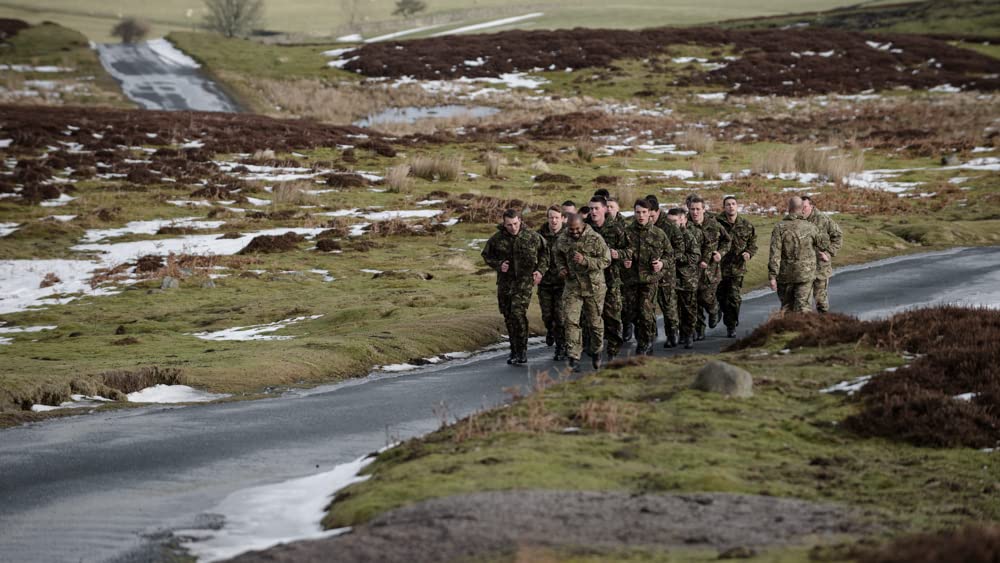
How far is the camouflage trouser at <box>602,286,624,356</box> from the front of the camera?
64.7 feet

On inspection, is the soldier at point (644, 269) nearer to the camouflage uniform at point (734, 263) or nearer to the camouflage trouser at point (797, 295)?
the camouflage trouser at point (797, 295)

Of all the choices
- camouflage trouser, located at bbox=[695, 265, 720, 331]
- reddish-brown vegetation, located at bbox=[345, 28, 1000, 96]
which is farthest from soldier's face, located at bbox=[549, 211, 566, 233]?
reddish-brown vegetation, located at bbox=[345, 28, 1000, 96]

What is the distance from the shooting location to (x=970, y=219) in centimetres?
3975

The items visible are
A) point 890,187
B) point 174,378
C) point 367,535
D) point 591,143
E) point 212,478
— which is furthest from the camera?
point 591,143

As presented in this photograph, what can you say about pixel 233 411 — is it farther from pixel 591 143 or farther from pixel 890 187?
pixel 591 143

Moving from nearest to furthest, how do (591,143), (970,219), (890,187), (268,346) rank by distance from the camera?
(268,346), (970,219), (890,187), (591,143)

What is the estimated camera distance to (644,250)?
20078mm

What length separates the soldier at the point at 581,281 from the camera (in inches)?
727

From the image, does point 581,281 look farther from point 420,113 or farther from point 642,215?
point 420,113

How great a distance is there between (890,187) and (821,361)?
32374 millimetres

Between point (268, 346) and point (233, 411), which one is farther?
point (268, 346)

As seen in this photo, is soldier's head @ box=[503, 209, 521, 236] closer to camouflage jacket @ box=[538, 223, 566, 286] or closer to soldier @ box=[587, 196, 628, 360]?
camouflage jacket @ box=[538, 223, 566, 286]

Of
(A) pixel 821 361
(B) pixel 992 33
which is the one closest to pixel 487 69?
(B) pixel 992 33

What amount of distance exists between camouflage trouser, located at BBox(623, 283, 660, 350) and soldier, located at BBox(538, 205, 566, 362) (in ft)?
4.43
